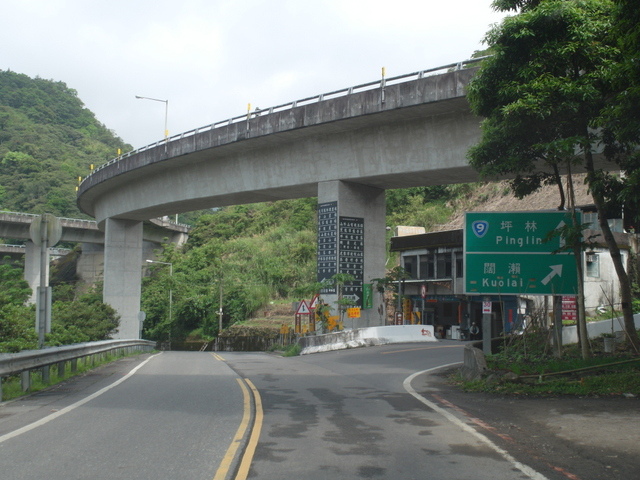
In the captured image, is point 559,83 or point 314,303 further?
point 314,303

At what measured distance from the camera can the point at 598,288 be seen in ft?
129

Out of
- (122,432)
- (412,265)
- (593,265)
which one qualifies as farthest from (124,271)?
(122,432)

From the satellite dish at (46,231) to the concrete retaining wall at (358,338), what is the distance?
48.0ft

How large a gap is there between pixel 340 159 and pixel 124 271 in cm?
2379

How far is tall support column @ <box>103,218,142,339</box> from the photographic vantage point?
4363 cm

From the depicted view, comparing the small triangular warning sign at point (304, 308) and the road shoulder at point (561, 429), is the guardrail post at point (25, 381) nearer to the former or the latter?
the road shoulder at point (561, 429)

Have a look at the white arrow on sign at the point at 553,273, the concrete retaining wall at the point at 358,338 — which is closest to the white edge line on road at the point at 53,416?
the white arrow on sign at the point at 553,273

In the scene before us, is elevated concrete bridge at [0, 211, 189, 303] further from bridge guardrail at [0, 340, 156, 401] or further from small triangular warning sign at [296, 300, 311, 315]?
bridge guardrail at [0, 340, 156, 401]

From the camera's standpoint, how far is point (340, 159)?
1067 inches

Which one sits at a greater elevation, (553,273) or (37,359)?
(553,273)

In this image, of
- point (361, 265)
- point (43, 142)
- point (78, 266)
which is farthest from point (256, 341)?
point (43, 142)

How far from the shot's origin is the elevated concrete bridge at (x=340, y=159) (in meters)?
23.5

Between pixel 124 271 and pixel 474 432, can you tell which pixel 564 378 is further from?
pixel 124 271

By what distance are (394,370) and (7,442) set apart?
12363 millimetres
